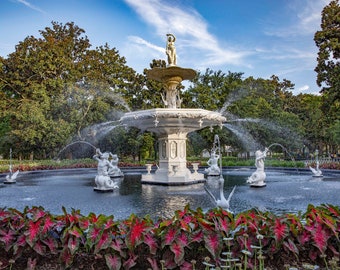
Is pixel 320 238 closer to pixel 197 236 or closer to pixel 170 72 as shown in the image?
pixel 197 236

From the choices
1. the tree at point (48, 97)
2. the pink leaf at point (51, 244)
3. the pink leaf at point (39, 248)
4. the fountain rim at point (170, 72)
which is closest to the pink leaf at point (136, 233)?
the pink leaf at point (51, 244)

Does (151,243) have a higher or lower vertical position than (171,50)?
lower

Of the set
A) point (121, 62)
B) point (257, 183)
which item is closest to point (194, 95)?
point (121, 62)

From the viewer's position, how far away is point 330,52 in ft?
81.9

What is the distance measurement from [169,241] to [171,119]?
929cm

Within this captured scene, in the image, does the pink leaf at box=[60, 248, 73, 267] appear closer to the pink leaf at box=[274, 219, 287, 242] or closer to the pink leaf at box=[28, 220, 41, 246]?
the pink leaf at box=[28, 220, 41, 246]

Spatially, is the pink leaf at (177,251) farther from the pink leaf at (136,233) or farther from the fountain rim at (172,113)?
the fountain rim at (172,113)

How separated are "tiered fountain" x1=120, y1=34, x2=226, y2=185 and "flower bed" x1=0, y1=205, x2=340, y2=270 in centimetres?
865

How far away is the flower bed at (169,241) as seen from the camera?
3590 millimetres

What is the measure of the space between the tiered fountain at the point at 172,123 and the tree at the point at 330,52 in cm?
1496

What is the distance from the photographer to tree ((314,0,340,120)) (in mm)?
24391

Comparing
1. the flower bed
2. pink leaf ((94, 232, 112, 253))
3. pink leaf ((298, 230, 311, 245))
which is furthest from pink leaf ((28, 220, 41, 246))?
pink leaf ((298, 230, 311, 245))

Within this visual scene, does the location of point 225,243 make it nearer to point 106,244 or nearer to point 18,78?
point 106,244

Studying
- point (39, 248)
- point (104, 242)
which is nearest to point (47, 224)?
point (39, 248)
